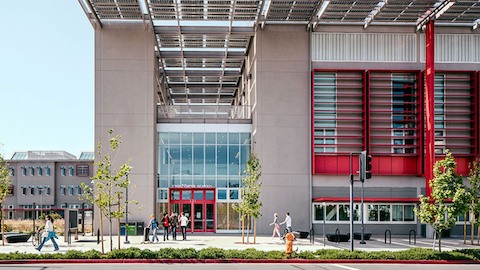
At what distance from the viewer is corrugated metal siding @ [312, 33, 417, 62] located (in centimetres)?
Answer: 4047

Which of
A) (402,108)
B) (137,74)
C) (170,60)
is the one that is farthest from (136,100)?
(402,108)

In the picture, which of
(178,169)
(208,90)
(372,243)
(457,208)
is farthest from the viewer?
(208,90)

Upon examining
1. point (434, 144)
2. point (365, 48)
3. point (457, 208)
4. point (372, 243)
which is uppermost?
point (365, 48)

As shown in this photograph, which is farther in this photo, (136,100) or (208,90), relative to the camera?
(208,90)

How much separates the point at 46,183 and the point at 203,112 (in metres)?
49.1

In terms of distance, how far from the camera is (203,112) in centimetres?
4444

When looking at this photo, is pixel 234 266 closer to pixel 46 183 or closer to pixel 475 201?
pixel 475 201

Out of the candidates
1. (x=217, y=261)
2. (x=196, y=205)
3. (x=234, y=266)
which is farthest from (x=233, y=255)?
(x=196, y=205)

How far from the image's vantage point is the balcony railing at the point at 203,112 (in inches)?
1719

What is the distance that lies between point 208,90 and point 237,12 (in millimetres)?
26588

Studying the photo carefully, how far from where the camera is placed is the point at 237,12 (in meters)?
38.8

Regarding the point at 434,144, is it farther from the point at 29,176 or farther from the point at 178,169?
the point at 29,176

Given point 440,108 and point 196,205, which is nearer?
point 440,108

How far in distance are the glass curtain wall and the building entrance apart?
0.34m
